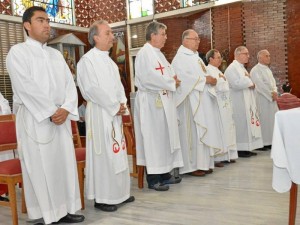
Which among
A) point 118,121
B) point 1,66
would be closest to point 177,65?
point 118,121

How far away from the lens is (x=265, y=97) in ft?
24.3

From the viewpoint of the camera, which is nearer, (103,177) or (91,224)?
(91,224)

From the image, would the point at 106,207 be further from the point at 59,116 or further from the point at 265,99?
the point at 265,99

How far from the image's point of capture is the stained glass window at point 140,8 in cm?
1171

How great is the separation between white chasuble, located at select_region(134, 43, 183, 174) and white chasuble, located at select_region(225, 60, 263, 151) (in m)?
2.34

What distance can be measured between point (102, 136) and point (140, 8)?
8.78m

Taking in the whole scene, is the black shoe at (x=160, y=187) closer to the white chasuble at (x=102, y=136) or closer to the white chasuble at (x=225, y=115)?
the white chasuble at (x=102, y=136)

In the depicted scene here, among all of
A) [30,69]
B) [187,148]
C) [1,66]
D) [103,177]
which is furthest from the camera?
[1,66]

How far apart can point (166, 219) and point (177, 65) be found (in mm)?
2424

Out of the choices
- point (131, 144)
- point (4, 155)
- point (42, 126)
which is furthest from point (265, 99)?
point (42, 126)

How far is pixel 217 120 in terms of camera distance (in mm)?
5422

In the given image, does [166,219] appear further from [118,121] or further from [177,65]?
[177,65]

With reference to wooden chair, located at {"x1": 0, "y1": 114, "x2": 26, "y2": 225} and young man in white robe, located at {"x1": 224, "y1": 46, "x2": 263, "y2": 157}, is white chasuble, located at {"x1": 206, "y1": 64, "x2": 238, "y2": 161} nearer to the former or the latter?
young man in white robe, located at {"x1": 224, "y1": 46, "x2": 263, "y2": 157}

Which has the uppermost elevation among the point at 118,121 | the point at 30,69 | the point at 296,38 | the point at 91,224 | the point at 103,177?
the point at 296,38
